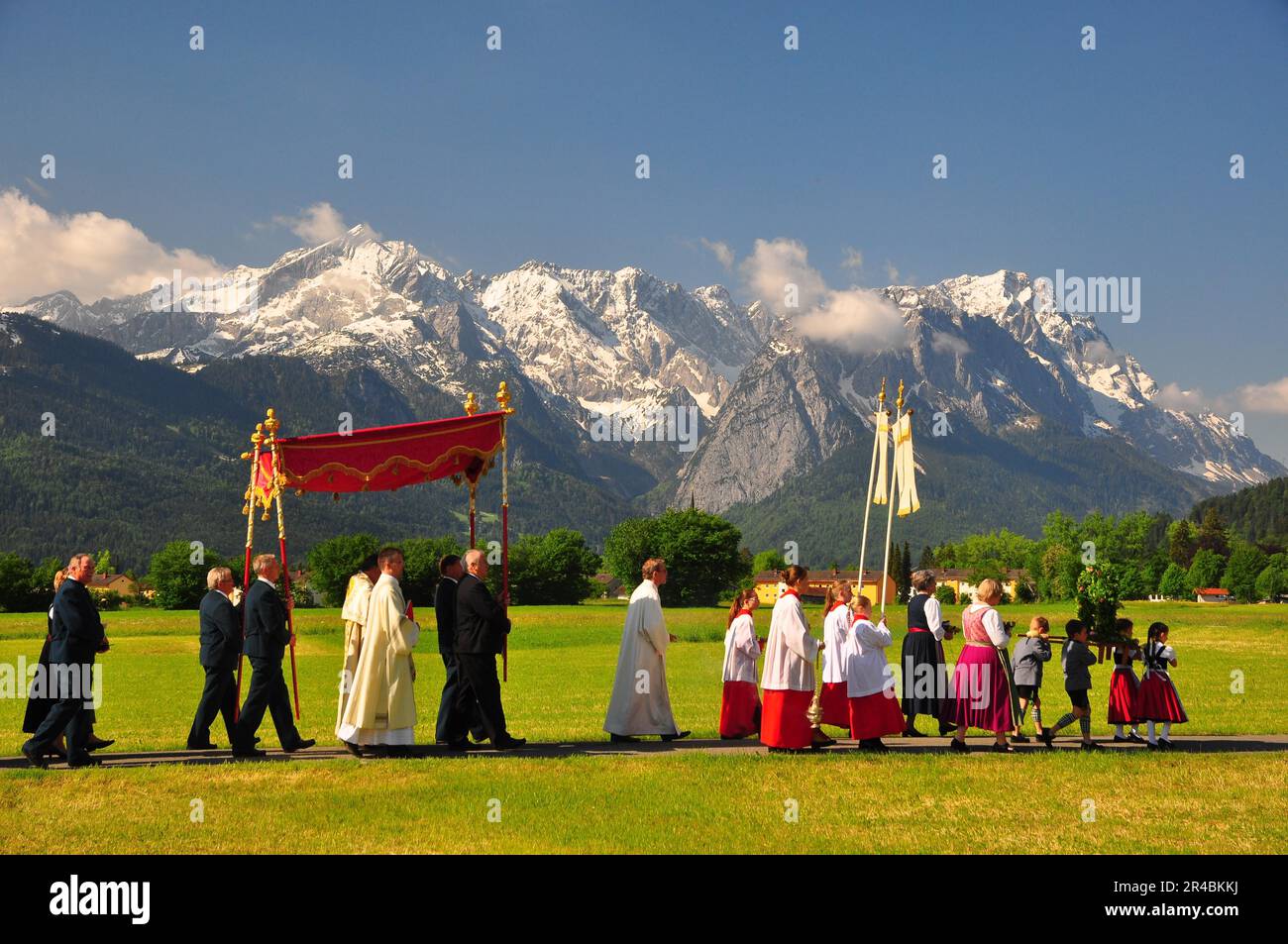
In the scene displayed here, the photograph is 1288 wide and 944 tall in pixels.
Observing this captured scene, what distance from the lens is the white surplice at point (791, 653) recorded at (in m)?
17.0

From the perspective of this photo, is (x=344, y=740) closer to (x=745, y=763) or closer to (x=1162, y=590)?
(x=745, y=763)

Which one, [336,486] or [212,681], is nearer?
[212,681]

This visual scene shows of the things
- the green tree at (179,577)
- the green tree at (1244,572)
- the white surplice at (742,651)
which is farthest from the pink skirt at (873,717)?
the green tree at (1244,572)

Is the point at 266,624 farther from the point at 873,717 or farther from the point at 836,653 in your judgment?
the point at 873,717

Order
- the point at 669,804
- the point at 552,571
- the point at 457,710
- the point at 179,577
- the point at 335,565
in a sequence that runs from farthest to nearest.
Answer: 1. the point at 552,571
2. the point at 335,565
3. the point at 179,577
4. the point at 457,710
5. the point at 669,804

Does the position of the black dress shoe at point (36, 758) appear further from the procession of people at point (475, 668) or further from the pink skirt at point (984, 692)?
the pink skirt at point (984, 692)

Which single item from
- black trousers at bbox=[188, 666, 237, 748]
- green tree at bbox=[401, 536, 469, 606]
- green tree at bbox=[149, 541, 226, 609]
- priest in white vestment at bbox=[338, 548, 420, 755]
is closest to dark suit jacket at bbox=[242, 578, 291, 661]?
black trousers at bbox=[188, 666, 237, 748]

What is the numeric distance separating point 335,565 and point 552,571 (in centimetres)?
2390

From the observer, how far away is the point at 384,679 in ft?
55.5

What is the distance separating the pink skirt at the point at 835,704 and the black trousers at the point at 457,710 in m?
5.31

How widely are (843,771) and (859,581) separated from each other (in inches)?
207

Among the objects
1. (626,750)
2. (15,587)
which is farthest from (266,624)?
(15,587)
